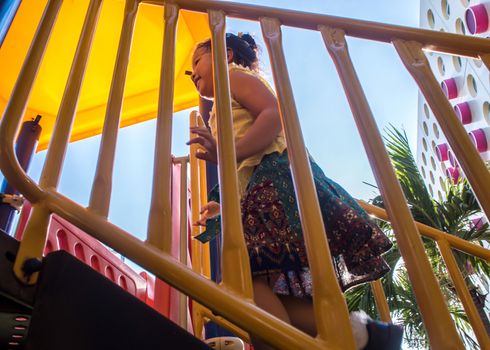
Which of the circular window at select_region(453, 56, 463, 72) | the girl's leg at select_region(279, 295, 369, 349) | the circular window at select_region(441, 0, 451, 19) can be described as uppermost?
the circular window at select_region(441, 0, 451, 19)

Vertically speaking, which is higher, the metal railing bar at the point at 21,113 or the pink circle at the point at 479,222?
the pink circle at the point at 479,222

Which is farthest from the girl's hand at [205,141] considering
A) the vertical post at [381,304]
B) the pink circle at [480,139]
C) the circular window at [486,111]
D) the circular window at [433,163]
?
the circular window at [433,163]

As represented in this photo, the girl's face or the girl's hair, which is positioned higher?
the girl's hair

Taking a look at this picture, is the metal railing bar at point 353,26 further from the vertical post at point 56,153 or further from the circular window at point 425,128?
the circular window at point 425,128

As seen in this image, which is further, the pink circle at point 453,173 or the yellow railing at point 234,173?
the pink circle at point 453,173

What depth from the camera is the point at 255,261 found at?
2.35 feet

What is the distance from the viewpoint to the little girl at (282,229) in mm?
717

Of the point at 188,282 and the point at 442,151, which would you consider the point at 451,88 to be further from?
the point at 188,282

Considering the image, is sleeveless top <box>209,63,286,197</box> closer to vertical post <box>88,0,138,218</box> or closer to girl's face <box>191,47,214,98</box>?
girl's face <box>191,47,214,98</box>

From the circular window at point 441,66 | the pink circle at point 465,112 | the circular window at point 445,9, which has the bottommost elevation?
the pink circle at point 465,112

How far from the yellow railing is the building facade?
1.80m

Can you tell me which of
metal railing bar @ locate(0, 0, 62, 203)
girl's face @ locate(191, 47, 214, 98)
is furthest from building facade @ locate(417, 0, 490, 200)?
metal railing bar @ locate(0, 0, 62, 203)

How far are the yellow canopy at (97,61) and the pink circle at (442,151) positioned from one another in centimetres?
198

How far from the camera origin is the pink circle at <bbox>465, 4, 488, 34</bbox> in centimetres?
229
